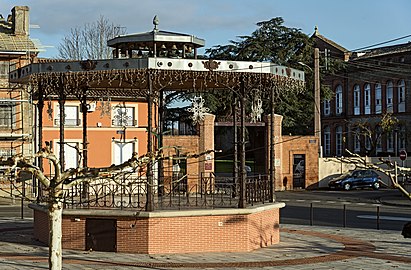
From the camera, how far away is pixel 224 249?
17625 millimetres

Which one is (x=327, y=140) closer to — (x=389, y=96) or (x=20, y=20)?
(x=389, y=96)

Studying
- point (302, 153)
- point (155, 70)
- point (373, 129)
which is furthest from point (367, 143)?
point (155, 70)

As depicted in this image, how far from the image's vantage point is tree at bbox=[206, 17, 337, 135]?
2176 inches

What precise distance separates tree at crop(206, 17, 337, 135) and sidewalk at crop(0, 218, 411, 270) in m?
34.6

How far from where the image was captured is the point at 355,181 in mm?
49375

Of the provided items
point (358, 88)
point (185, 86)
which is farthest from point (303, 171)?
point (185, 86)

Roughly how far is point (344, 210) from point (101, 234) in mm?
10613

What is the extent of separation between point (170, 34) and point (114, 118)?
2400cm

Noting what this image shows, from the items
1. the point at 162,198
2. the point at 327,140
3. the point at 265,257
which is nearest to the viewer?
the point at 265,257

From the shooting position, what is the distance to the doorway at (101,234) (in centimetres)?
1744

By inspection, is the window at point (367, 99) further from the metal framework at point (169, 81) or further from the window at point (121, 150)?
the metal framework at point (169, 81)

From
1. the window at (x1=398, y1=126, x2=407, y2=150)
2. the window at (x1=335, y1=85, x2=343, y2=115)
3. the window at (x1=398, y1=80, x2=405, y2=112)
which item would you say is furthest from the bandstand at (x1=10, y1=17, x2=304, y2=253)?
the window at (x1=335, y1=85, x2=343, y2=115)

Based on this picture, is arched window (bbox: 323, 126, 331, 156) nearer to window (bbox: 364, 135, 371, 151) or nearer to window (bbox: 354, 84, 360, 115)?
window (bbox: 354, 84, 360, 115)

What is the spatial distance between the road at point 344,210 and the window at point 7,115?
52.3 ft
